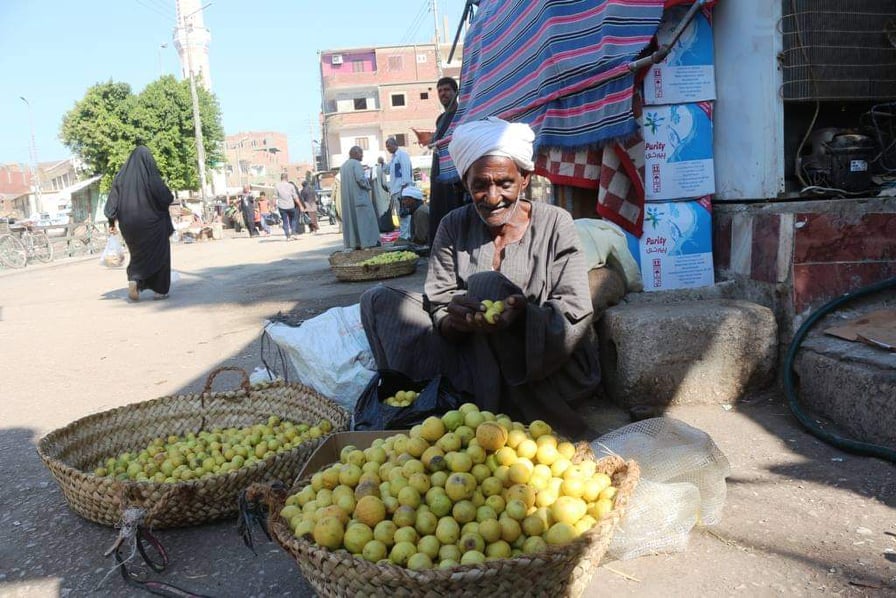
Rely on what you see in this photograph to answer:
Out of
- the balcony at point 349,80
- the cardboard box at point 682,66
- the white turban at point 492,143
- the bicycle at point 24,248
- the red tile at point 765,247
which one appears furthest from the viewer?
the balcony at point 349,80

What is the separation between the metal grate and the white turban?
176 centimetres

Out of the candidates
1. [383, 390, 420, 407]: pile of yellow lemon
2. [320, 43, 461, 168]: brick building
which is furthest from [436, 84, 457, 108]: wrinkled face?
[320, 43, 461, 168]: brick building

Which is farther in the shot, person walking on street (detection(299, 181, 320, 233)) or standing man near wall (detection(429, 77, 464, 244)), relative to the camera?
person walking on street (detection(299, 181, 320, 233))

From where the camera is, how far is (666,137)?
3.99 metres

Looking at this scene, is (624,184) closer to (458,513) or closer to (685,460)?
(685,460)

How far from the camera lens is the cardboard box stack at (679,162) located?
3.95 metres

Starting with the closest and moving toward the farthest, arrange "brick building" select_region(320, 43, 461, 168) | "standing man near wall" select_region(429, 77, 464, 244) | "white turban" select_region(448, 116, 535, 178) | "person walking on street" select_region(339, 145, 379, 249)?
"white turban" select_region(448, 116, 535, 178)
"standing man near wall" select_region(429, 77, 464, 244)
"person walking on street" select_region(339, 145, 379, 249)
"brick building" select_region(320, 43, 461, 168)

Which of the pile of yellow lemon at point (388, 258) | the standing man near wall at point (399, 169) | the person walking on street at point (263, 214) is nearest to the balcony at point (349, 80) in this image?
the person walking on street at point (263, 214)

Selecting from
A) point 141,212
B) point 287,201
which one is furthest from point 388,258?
point 287,201

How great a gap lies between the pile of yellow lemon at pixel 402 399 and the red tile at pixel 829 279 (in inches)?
83.7

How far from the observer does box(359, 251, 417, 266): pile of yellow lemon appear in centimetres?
886

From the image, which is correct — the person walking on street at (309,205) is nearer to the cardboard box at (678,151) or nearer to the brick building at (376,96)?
the cardboard box at (678,151)

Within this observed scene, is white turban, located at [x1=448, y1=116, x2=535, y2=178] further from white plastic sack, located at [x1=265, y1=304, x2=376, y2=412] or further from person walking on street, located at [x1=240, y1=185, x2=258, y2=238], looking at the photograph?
person walking on street, located at [x1=240, y1=185, x2=258, y2=238]

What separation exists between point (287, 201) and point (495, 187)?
59.2 ft
